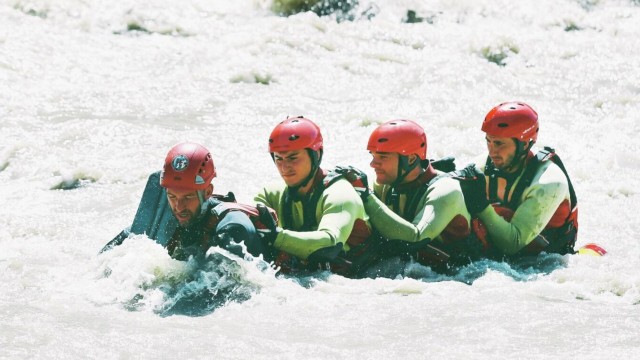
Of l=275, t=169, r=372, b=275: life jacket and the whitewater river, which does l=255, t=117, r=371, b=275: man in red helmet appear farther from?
the whitewater river

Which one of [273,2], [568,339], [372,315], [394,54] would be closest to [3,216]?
[372,315]

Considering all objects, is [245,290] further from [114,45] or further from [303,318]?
[114,45]

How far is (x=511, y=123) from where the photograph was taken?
8508mm

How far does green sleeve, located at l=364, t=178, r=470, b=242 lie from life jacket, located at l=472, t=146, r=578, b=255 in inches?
26.7

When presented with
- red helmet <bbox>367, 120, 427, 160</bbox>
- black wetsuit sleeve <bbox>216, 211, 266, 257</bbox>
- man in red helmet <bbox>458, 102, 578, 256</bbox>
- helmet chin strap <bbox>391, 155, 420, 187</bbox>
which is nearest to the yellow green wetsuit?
man in red helmet <bbox>458, 102, 578, 256</bbox>

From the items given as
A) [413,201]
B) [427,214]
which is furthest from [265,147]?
[427,214]

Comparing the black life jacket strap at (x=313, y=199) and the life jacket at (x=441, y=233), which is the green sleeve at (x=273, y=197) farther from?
the life jacket at (x=441, y=233)

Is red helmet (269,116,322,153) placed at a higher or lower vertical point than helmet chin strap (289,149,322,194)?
higher

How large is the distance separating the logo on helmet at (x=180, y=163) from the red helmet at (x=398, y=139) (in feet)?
5.22

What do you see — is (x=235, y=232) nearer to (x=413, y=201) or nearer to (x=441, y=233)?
(x=413, y=201)

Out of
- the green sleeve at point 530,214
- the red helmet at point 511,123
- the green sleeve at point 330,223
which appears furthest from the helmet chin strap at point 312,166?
the red helmet at point 511,123

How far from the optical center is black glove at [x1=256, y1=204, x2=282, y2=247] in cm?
727

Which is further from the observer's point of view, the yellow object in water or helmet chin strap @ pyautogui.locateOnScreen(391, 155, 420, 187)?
the yellow object in water

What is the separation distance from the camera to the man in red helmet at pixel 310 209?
7.45m
